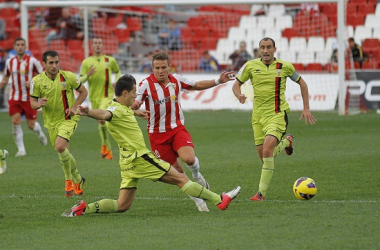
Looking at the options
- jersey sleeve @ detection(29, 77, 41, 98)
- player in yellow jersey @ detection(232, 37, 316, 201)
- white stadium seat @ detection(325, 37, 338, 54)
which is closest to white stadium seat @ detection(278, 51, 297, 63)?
white stadium seat @ detection(325, 37, 338, 54)

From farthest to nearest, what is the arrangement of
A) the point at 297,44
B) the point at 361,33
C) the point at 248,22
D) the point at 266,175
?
the point at 248,22 < the point at 361,33 < the point at 297,44 < the point at 266,175

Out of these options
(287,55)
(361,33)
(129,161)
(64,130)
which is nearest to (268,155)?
(129,161)

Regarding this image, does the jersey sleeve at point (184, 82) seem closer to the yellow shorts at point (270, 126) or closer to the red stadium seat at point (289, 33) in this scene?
the yellow shorts at point (270, 126)

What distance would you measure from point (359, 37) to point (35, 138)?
12.0 m

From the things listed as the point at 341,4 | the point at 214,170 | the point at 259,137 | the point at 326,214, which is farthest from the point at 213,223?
the point at 341,4

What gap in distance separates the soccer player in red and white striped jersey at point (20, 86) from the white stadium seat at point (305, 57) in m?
10.9

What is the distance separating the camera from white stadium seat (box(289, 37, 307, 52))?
24.7m

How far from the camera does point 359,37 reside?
82.4 ft

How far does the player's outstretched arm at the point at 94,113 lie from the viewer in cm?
789

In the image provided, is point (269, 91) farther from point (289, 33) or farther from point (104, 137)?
point (289, 33)

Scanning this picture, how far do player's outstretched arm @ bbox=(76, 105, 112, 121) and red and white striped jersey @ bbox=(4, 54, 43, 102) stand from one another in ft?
25.8

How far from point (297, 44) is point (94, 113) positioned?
1757cm

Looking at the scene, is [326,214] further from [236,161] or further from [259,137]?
[236,161]

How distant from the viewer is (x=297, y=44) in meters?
24.8
